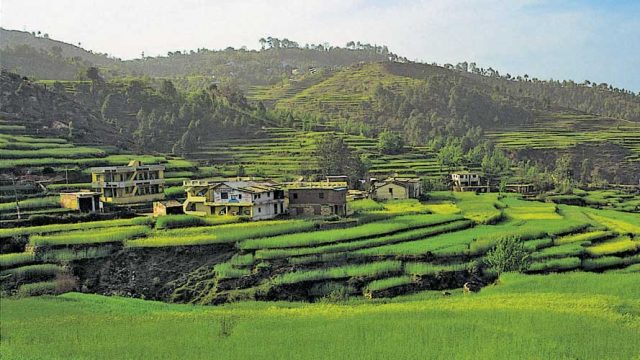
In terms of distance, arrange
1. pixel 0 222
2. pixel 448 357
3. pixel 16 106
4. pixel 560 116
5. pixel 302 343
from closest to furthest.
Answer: pixel 448 357 → pixel 302 343 → pixel 0 222 → pixel 16 106 → pixel 560 116

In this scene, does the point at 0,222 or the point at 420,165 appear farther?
the point at 420,165

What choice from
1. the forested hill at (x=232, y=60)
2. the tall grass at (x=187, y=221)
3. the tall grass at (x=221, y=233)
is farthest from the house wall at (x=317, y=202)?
the forested hill at (x=232, y=60)

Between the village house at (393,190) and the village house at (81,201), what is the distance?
63.3ft

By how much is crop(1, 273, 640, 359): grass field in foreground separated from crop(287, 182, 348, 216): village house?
14230 millimetres

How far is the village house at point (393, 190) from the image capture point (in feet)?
152

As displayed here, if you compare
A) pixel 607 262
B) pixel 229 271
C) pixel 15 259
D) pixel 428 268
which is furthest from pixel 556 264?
pixel 15 259

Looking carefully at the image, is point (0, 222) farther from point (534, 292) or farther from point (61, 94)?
point (61, 94)

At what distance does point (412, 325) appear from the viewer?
59.8ft

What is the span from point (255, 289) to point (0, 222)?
1279 cm

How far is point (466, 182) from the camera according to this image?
58.6 meters

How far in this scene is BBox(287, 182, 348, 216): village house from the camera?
36.2m

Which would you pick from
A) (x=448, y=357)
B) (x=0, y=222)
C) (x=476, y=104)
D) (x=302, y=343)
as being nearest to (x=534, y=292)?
(x=448, y=357)

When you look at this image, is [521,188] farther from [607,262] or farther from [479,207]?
[607,262]

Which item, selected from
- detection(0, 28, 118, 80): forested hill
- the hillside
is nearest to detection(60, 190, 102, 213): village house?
the hillside
